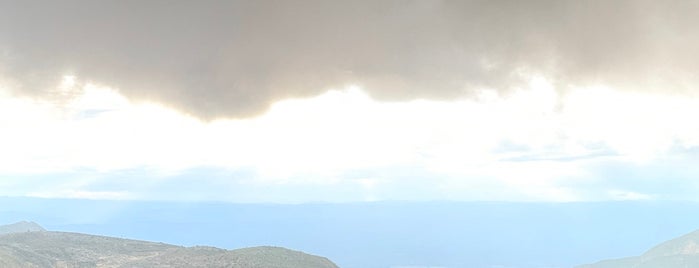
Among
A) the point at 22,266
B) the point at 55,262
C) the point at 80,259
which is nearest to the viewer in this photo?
the point at 22,266

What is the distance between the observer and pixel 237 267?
198625 millimetres

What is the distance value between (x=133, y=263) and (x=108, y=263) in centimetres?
829

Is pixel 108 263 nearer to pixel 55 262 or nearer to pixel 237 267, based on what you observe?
pixel 55 262

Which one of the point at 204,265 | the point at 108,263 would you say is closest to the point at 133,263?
the point at 108,263

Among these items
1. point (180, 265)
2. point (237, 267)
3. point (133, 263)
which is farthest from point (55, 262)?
point (237, 267)

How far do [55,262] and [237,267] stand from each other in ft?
191

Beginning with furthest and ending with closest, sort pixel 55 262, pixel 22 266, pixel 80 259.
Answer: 1. pixel 80 259
2. pixel 55 262
3. pixel 22 266

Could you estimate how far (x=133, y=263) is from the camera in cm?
19888

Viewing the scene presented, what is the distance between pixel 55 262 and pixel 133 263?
25.7 meters

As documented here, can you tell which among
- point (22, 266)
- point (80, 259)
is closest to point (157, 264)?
point (80, 259)

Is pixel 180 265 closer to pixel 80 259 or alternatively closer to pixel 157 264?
pixel 157 264

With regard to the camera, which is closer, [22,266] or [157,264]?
[22,266]

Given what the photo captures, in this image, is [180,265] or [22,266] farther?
[180,265]

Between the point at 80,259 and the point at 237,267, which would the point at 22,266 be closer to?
the point at 80,259
